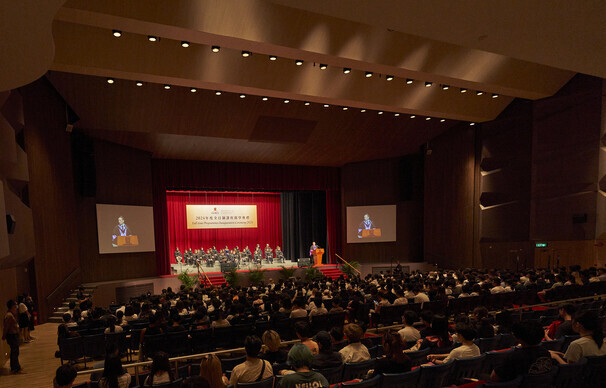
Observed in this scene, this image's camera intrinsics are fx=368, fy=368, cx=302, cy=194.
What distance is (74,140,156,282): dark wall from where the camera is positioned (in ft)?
46.9

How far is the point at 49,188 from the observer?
11.6 m

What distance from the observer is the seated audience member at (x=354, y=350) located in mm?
4051

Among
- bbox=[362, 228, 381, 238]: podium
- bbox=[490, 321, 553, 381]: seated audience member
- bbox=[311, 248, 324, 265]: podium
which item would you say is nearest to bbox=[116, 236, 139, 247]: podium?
bbox=[311, 248, 324, 265]: podium

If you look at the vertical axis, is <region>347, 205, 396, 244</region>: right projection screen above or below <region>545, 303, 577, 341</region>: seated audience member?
above

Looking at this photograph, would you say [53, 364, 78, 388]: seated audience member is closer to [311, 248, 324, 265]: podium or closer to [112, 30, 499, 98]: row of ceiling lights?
[112, 30, 499, 98]: row of ceiling lights

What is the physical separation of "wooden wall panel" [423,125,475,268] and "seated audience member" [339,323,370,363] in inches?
587

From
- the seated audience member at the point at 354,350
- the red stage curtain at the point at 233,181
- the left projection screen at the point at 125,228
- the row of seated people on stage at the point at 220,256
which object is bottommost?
the row of seated people on stage at the point at 220,256

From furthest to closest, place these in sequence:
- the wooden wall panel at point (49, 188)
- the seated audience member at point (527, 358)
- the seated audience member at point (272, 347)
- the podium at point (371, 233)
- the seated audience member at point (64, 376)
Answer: the podium at point (371, 233)
the wooden wall panel at point (49, 188)
the seated audience member at point (272, 347)
the seated audience member at point (64, 376)
the seated audience member at point (527, 358)

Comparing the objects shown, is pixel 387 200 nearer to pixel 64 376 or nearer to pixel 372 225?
pixel 372 225

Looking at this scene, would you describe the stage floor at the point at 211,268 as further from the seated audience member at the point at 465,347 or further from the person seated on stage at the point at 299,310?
the seated audience member at the point at 465,347

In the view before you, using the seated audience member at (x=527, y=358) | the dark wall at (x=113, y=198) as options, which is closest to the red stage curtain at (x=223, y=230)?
the dark wall at (x=113, y=198)

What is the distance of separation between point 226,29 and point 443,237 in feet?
49.2

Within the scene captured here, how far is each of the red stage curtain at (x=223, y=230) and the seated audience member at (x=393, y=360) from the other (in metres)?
18.3

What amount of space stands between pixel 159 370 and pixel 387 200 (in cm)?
1800
